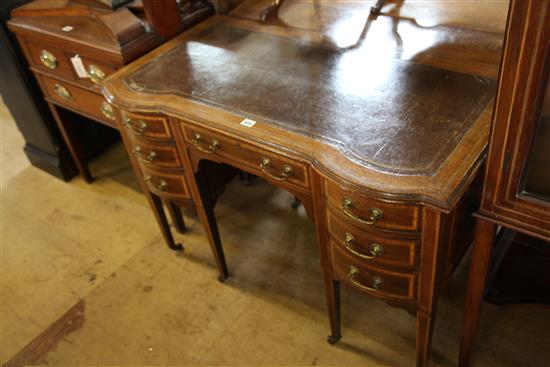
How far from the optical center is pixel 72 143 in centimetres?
284

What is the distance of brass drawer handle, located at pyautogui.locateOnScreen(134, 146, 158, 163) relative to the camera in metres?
2.01

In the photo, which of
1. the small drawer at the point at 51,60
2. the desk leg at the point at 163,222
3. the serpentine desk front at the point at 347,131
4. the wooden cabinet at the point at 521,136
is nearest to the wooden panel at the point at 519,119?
the wooden cabinet at the point at 521,136

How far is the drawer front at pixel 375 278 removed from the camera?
160 cm

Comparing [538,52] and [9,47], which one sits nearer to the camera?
[538,52]

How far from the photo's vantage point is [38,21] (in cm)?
241

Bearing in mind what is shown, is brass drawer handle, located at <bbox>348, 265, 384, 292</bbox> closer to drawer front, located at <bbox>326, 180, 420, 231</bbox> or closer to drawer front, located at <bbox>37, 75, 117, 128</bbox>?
drawer front, located at <bbox>326, 180, 420, 231</bbox>

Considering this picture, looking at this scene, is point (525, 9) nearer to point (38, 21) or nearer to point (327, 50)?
point (327, 50)

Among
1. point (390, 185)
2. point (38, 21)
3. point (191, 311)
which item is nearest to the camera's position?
point (390, 185)

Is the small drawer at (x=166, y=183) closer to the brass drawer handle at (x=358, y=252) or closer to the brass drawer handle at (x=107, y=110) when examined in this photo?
the brass drawer handle at (x=107, y=110)

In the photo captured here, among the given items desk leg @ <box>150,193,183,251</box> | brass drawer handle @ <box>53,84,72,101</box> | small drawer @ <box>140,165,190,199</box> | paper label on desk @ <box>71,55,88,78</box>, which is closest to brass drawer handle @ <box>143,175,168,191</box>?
small drawer @ <box>140,165,190,199</box>

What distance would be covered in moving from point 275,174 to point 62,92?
53.2 inches


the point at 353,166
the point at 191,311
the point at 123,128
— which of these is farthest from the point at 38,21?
the point at 353,166

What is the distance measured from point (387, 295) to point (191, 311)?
0.91 metres

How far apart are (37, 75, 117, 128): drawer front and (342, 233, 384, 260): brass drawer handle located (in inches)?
49.7
